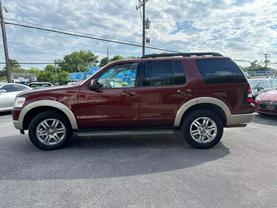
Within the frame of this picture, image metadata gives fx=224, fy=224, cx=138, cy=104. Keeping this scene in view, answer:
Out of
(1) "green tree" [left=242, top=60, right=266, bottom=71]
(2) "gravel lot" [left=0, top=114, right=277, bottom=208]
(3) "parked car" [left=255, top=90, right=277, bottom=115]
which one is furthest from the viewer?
(1) "green tree" [left=242, top=60, right=266, bottom=71]

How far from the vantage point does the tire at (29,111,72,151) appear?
460 cm

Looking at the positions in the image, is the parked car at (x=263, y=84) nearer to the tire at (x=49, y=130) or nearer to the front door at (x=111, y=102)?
the front door at (x=111, y=102)

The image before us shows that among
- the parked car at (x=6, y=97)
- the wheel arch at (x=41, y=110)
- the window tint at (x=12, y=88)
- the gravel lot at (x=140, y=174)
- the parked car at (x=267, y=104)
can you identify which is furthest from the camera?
the window tint at (x=12, y=88)

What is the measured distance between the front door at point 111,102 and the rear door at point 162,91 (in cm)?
18

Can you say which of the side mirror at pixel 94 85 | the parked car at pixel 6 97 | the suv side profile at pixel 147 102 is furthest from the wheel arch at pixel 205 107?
the parked car at pixel 6 97

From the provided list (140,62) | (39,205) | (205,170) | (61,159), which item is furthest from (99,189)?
(140,62)

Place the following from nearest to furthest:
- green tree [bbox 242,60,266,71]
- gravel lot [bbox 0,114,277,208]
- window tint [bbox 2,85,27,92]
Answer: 1. gravel lot [bbox 0,114,277,208]
2. window tint [bbox 2,85,27,92]
3. green tree [bbox 242,60,266,71]

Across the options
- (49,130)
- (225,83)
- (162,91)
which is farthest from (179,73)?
(49,130)

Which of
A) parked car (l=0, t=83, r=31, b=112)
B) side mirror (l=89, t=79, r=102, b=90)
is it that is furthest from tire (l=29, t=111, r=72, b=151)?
parked car (l=0, t=83, r=31, b=112)

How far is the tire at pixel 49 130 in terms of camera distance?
4602 mm

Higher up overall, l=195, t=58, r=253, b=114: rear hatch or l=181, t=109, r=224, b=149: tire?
l=195, t=58, r=253, b=114: rear hatch

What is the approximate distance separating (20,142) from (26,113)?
1.19m

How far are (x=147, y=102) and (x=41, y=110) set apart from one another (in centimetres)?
224

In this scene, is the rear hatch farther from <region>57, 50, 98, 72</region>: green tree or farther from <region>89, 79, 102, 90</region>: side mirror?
<region>57, 50, 98, 72</region>: green tree
